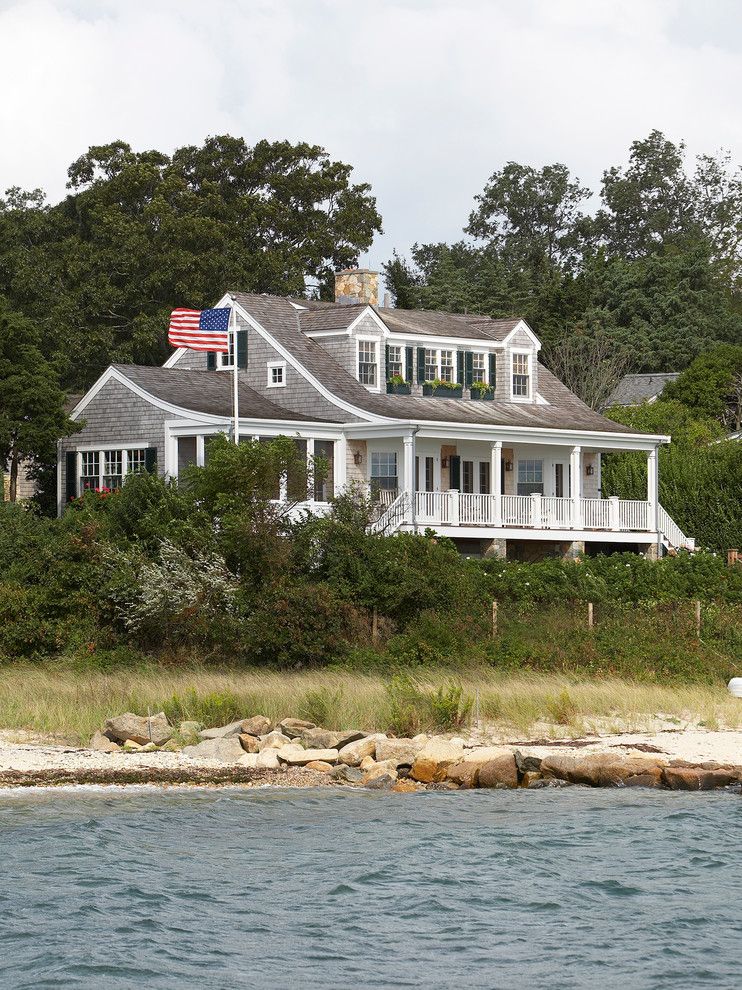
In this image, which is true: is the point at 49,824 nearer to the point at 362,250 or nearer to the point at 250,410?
the point at 250,410

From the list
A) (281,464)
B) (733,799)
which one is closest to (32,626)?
(281,464)

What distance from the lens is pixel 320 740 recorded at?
27266mm

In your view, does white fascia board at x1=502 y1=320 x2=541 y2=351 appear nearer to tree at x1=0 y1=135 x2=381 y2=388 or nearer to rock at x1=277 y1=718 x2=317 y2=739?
tree at x1=0 y1=135 x2=381 y2=388

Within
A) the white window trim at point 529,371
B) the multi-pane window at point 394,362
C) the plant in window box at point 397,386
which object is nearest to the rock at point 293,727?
the plant in window box at point 397,386

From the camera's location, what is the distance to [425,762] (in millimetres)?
25828

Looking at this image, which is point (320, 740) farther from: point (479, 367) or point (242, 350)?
point (479, 367)

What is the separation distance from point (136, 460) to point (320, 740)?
715 inches

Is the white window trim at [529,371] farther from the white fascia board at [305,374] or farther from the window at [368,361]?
the white fascia board at [305,374]

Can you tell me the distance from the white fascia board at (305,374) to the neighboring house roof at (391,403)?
0.12 m

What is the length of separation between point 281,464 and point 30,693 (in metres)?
7.74

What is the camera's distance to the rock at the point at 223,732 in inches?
1089

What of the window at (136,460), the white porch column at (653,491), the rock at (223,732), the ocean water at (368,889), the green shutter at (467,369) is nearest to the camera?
the ocean water at (368,889)

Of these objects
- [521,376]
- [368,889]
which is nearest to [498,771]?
[368,889]

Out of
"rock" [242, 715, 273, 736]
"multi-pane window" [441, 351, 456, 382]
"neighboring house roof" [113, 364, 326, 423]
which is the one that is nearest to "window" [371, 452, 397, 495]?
"neighboring house roof" [113, 364, 326, 423]
